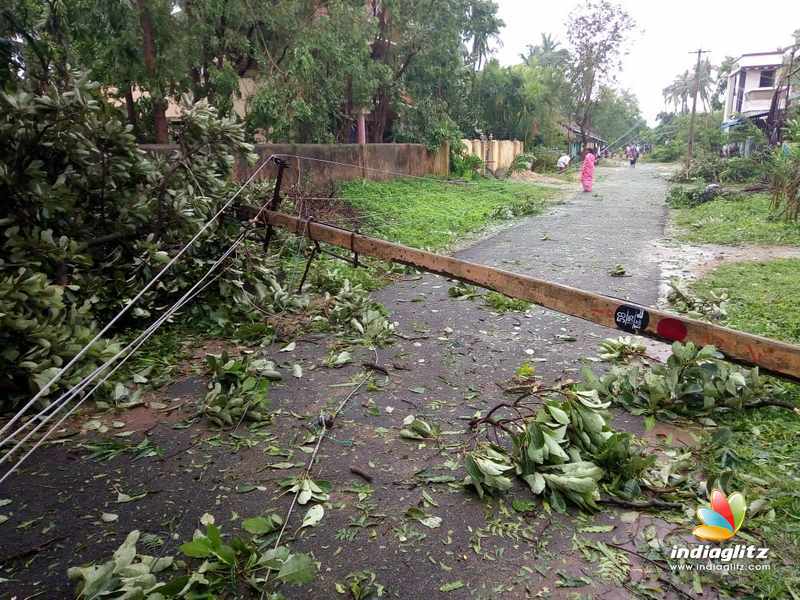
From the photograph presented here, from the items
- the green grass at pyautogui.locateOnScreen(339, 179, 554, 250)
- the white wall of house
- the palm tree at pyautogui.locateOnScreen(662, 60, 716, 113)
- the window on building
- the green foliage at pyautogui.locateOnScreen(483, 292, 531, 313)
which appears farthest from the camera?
the palm tree at pyautogui.locateOnScreen(662, 60, 716, 113)

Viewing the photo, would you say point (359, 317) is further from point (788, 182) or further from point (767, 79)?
point (767, 79)

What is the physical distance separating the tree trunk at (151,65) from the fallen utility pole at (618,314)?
656cm

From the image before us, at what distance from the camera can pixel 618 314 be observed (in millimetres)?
3320

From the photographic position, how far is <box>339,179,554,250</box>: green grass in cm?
970

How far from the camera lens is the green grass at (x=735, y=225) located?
9555mm

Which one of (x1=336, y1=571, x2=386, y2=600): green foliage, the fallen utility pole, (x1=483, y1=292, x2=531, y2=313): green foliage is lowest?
(x1=336, y1=571, x2=386, y2=600): green foliage

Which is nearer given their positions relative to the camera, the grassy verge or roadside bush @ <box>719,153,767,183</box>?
the grassy verge

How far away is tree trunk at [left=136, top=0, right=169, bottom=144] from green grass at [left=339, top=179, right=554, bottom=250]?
3456 mm

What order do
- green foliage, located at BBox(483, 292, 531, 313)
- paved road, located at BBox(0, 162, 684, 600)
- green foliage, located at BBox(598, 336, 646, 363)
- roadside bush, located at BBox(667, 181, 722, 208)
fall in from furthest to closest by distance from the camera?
roadside bush, located at BBox(667, 181, 722, 208)
green foliage, located at BBox(483, 292, 531, 313)
green foliage, located at BBox(598, 336, 646, 363)
paved road, located at BBox(0, 162, 684, 600)

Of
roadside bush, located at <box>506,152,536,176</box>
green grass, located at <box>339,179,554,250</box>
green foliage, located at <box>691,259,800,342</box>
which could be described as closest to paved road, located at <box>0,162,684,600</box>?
green foliage, located at <box>691,259,800,342</box>

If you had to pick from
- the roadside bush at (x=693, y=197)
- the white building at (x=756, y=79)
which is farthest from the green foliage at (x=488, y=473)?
the white building at (x=756, y=79)

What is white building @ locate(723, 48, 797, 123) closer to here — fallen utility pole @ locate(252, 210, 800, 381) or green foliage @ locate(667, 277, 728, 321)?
green foliage @ locate(667, 277, 728, 321)

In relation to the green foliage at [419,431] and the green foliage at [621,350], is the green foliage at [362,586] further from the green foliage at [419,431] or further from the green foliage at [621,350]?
the green foliage at [621,350]

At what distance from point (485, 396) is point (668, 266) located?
206 inches
